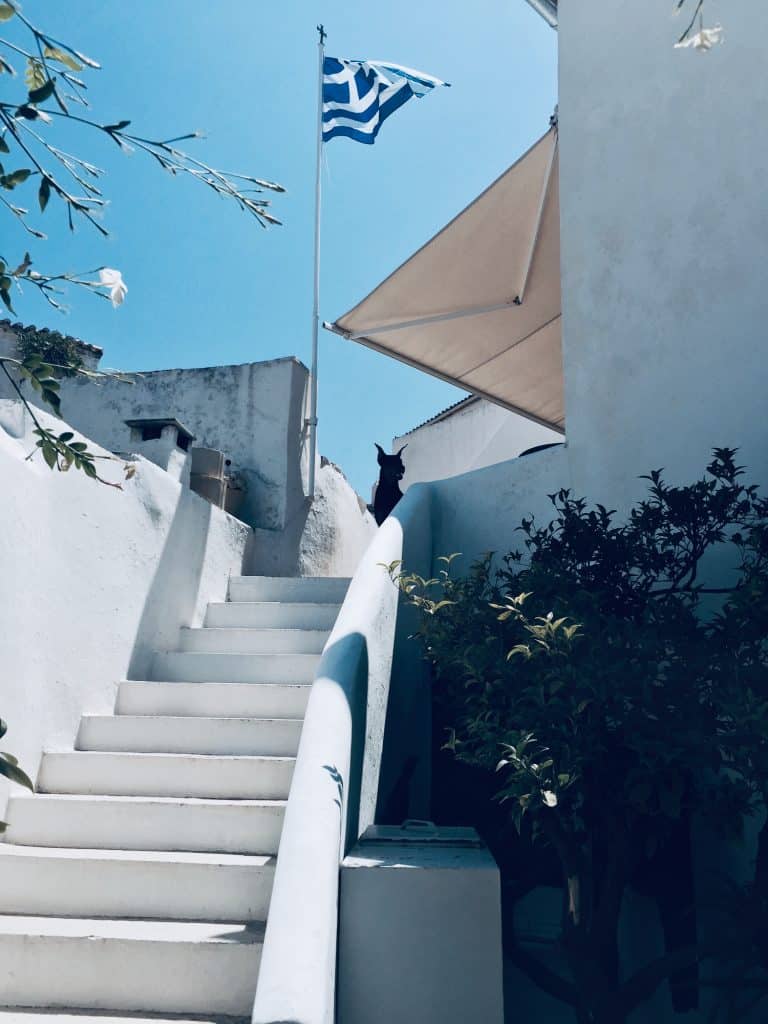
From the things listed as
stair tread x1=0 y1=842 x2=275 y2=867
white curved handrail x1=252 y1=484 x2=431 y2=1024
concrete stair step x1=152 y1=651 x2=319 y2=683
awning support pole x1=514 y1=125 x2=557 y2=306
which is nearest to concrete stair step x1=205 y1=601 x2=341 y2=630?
concrete stair step x1=152 y1=651 x2=319 y2=683

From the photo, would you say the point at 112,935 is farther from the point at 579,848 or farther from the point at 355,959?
the point at 579,848


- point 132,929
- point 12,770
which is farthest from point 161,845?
point 12,770

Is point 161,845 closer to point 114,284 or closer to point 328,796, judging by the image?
point 328,796

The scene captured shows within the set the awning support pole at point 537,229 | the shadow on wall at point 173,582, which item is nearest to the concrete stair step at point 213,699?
the shadow on wall at point 173,582

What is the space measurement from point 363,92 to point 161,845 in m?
10.0

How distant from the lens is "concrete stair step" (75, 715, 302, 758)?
4.80 meters

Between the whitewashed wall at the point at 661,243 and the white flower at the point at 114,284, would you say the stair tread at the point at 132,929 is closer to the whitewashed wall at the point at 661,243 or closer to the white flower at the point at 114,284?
the white flower at the point at 114,284

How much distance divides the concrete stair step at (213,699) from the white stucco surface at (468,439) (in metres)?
10.6

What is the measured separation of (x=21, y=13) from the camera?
1.41m

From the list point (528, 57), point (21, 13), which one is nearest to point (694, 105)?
point (528, 57)

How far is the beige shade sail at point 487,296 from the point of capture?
7.98m

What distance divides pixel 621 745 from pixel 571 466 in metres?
2.81

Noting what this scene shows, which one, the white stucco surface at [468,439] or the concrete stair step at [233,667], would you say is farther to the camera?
the white stucco surface at [468,439]

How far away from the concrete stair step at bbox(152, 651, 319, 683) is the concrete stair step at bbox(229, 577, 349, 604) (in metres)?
1.00
